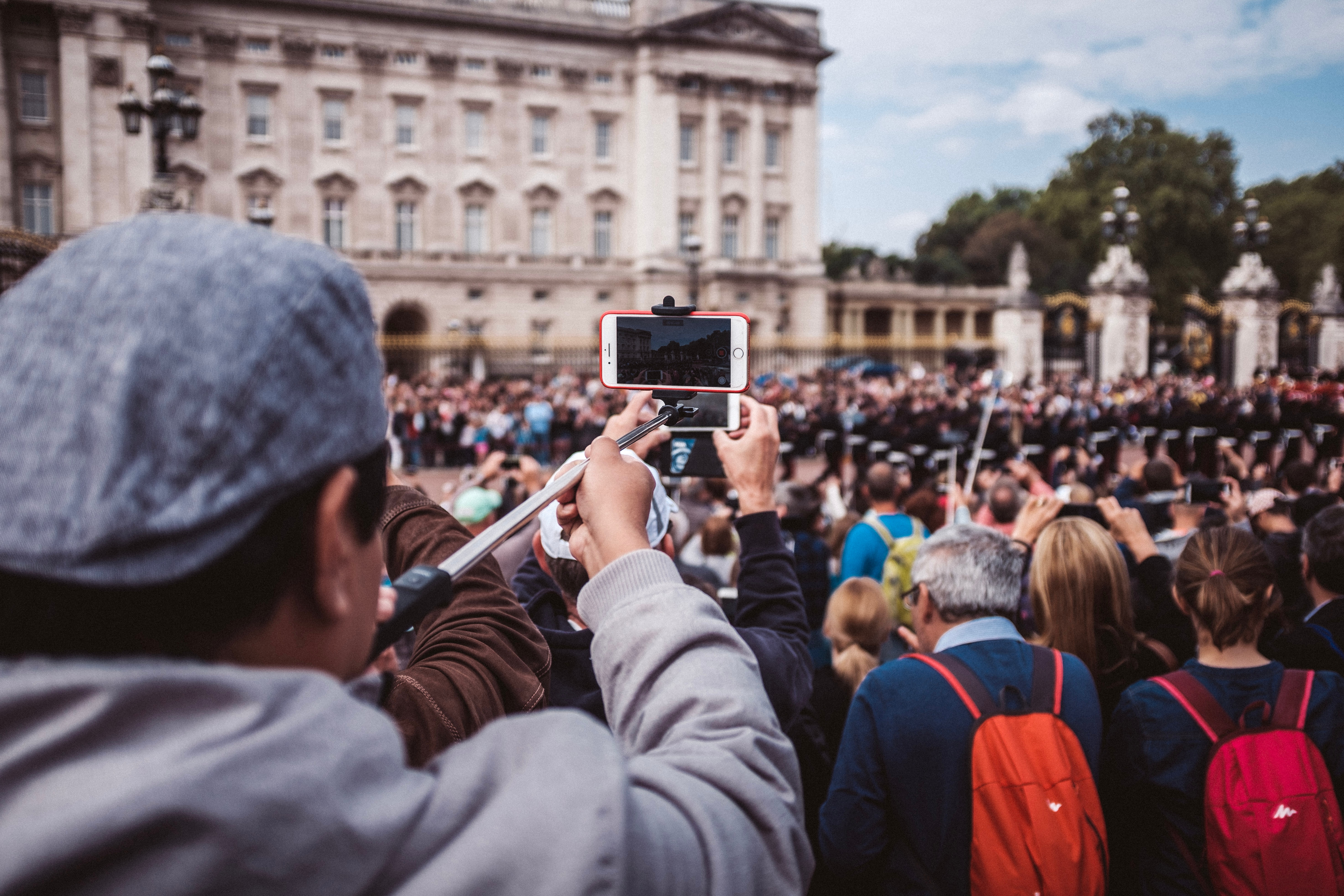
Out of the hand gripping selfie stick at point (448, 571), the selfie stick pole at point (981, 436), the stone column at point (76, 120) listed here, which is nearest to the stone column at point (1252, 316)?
the selfie stick pole at point (981, 436)

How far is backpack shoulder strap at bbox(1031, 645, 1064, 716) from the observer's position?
241 cm

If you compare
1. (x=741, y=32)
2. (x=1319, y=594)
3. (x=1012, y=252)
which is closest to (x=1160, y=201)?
(x=1012, y=252)

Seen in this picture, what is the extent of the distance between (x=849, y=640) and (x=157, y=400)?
11.1 ft

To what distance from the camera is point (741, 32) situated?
41.6 m

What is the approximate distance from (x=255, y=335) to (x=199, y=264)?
8 centimetres

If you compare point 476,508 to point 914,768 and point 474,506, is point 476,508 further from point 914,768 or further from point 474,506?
point 914,768

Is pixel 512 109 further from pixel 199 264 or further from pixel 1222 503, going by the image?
pixel 199 264

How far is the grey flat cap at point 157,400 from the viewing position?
73 cm

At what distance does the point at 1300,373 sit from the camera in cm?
2533

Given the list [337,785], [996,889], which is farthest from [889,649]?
[337,785]

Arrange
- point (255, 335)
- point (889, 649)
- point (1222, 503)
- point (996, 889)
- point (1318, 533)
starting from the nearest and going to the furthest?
point (255, 335), point (996, 889), point (1318, 533), point (889, 649), point (1222, 503)

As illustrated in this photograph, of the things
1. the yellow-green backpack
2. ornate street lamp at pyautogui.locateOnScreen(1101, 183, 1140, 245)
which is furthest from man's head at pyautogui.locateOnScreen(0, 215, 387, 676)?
ornate street lamp at pyautogui.locateOnScreen(1101, 183, 1140, 245)

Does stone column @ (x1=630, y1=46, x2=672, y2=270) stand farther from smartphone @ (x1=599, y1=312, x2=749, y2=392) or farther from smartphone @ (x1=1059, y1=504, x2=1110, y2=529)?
smartphone @ (x1=599, y1=312, x2=749, y2=392)

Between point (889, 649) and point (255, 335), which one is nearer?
point (255, 335)
